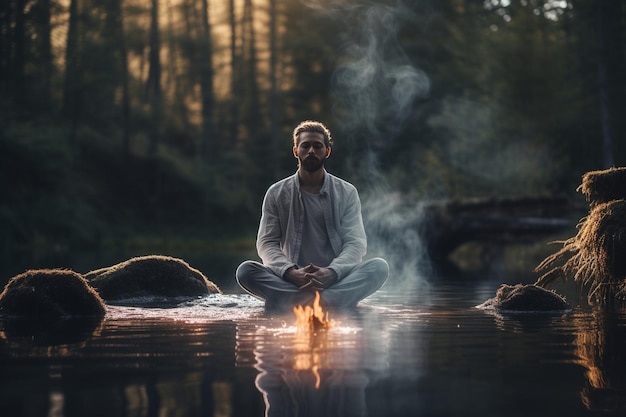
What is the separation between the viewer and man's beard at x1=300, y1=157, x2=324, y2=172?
864 centimetres

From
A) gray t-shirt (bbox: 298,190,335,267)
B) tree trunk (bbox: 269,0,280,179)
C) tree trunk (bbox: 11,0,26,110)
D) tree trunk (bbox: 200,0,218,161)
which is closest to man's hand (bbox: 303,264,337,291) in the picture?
gray t-shirt (bbox: 298,190,335,267)

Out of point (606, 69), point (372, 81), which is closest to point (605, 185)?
point (606, 69)

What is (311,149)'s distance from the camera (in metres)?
8.55

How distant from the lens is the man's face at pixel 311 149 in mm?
8539

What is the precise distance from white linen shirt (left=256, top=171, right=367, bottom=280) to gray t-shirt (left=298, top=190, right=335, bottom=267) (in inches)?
2.8

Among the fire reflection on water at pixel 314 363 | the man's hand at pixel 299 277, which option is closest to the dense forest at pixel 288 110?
the man's hand at pixel 299 277

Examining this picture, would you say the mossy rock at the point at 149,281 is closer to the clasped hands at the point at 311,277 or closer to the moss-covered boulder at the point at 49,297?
the moss-covered boulder at the point at 49,297

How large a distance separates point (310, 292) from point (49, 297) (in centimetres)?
256

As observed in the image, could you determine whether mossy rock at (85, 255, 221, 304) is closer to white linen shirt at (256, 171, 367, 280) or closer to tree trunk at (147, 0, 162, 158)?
white linen shirt at (256, 171, 367, 280)

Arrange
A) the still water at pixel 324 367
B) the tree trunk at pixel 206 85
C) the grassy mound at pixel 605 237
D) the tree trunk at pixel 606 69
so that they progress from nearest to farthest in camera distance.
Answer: the still water at pixel 324 367
the grassy mound at pixel 605 237
the tree trunk at pixel 606 69
the tree trunk at pixel 206 85

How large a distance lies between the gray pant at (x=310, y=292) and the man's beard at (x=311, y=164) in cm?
112

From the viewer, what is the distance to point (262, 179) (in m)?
41.0

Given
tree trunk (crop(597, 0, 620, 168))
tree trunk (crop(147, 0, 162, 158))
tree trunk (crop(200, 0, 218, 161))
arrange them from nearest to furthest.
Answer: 1. tree trunk (crop(597, 0, 620, 168))
2. tree trunk (crop(147, 0, 162, 158))
3. tree trunk (crop(200, 0, 218, 161))

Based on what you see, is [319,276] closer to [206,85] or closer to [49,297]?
[49,297]
